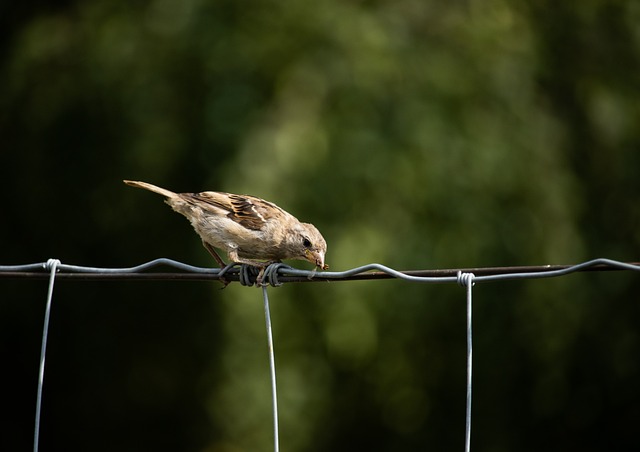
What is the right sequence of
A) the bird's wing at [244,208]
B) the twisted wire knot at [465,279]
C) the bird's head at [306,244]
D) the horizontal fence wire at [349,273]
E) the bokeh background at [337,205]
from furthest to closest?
1. the bokeh background at [337,205]
2. the bird's wing at [244,208]
3. the bird's head at [306,244]
4. the twisted wire knot at [465,279]
5. the horizontal fence wire at [349,273]

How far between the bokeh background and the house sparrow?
4.17 ft

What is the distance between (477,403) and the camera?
6695 mm

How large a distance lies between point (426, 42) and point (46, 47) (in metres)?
2.90

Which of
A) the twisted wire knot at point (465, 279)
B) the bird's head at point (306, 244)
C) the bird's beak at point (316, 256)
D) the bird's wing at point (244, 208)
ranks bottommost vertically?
the twisted wire knot at point (465, 279)

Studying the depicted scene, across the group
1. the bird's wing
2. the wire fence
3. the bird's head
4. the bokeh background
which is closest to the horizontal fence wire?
the wire fence

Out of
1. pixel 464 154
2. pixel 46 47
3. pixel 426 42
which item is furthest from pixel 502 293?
pixel 46 47

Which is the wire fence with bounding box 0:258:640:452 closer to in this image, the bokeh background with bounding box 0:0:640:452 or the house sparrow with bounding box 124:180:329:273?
the house sparrow with bounding box 124:180:329:273

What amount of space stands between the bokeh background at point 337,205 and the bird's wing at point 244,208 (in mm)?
1150

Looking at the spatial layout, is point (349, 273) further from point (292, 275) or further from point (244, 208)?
point (244, 208)

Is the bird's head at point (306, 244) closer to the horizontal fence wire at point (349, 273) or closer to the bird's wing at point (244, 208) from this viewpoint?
the bird's wing at point (244, 208)

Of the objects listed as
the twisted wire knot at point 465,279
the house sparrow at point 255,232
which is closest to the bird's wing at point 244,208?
the house sparrow at point 255,232

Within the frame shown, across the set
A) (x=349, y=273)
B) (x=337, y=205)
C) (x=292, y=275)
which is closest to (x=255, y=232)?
(x=292, y=275)

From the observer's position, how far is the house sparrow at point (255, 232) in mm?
4297

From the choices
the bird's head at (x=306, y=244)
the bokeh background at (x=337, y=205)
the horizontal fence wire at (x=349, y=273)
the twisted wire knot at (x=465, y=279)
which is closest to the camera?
the horizontal fence wire at (x=349, y=273)
